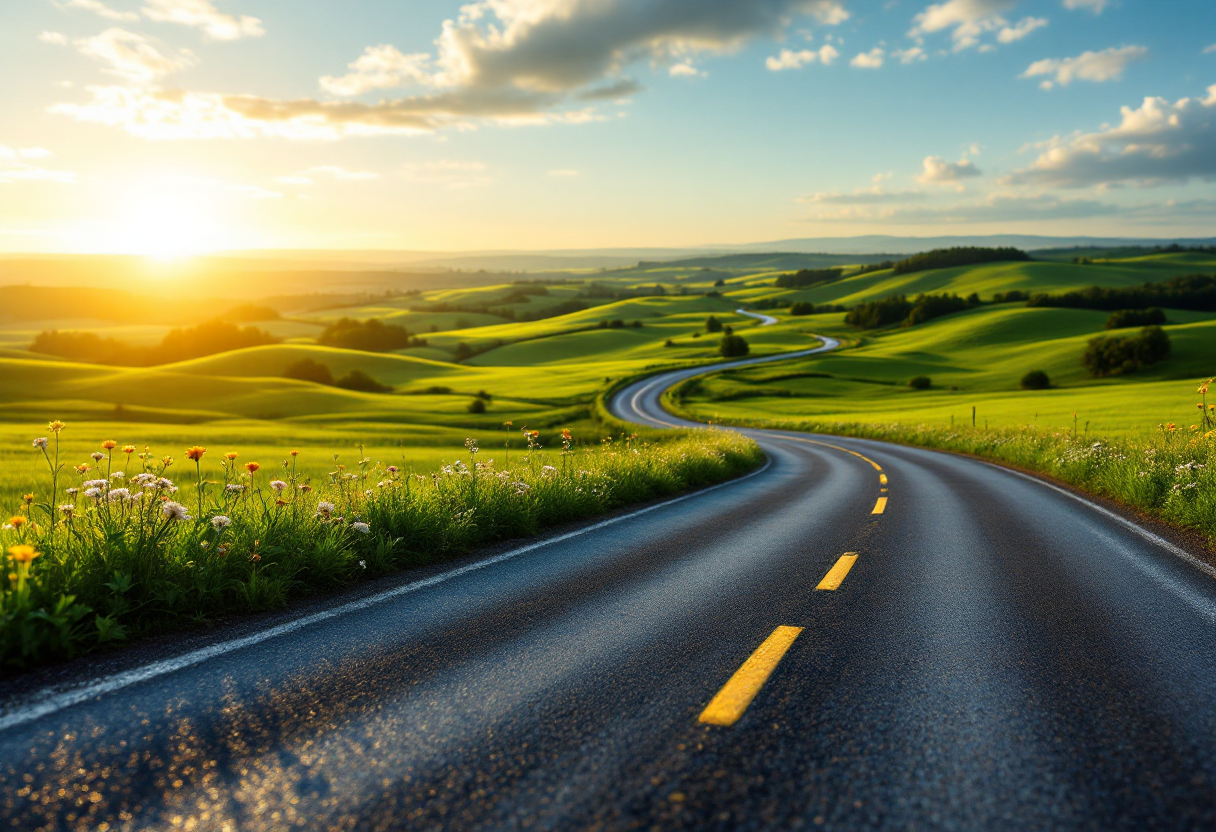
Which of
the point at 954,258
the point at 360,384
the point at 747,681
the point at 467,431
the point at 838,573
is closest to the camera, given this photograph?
the point at 747,681

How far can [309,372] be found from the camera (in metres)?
82.9

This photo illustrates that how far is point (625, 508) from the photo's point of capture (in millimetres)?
11234

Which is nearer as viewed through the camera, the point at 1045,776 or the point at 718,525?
the point at 1045,776

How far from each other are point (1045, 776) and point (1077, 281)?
172448 millimetres

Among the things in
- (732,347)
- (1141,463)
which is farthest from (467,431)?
(732,347)

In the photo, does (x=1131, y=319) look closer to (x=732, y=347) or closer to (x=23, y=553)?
(x=732, y=347)

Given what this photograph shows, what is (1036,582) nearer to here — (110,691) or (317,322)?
(110,691)

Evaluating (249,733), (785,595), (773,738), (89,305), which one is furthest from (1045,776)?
(89,305)

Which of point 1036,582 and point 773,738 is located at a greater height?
point 773,738

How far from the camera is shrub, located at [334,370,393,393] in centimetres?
7862

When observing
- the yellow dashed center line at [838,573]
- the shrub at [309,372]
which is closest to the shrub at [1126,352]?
the yellow dashed center line at [838,573]

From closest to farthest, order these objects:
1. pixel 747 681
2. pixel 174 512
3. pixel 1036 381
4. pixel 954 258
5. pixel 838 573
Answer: pixel 747 681
pixel 174 512
pixel 838 573
pixel 1036 381
pixel 954 258

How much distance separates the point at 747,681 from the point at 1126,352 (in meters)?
75.7

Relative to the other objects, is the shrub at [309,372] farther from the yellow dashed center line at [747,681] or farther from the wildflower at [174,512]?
the yellow dashed center line at [747,681]
